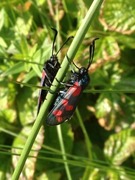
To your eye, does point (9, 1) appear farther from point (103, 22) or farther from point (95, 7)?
point (95, 7)

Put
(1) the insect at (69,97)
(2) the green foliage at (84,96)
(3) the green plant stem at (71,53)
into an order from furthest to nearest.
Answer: (2) the green foliage at (84,96)
(1) the insect at (69,97)
(3) the green plant stem at (71,53)

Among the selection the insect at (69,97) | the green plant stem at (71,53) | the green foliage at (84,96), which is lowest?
the green foliage at (84,96)

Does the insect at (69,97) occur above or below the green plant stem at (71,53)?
below

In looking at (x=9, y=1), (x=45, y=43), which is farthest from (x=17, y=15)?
(x=45, y=43)

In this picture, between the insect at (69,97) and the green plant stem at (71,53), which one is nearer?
the green plant stem at (71,53)

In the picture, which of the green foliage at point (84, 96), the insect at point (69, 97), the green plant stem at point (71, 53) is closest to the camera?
the green plant stem at point (71, 53)

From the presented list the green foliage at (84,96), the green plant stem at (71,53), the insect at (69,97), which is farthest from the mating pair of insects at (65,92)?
the green foliage at (84,96)

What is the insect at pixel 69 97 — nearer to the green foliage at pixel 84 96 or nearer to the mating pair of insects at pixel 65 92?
the mating pair of insects at pixel 65 92
